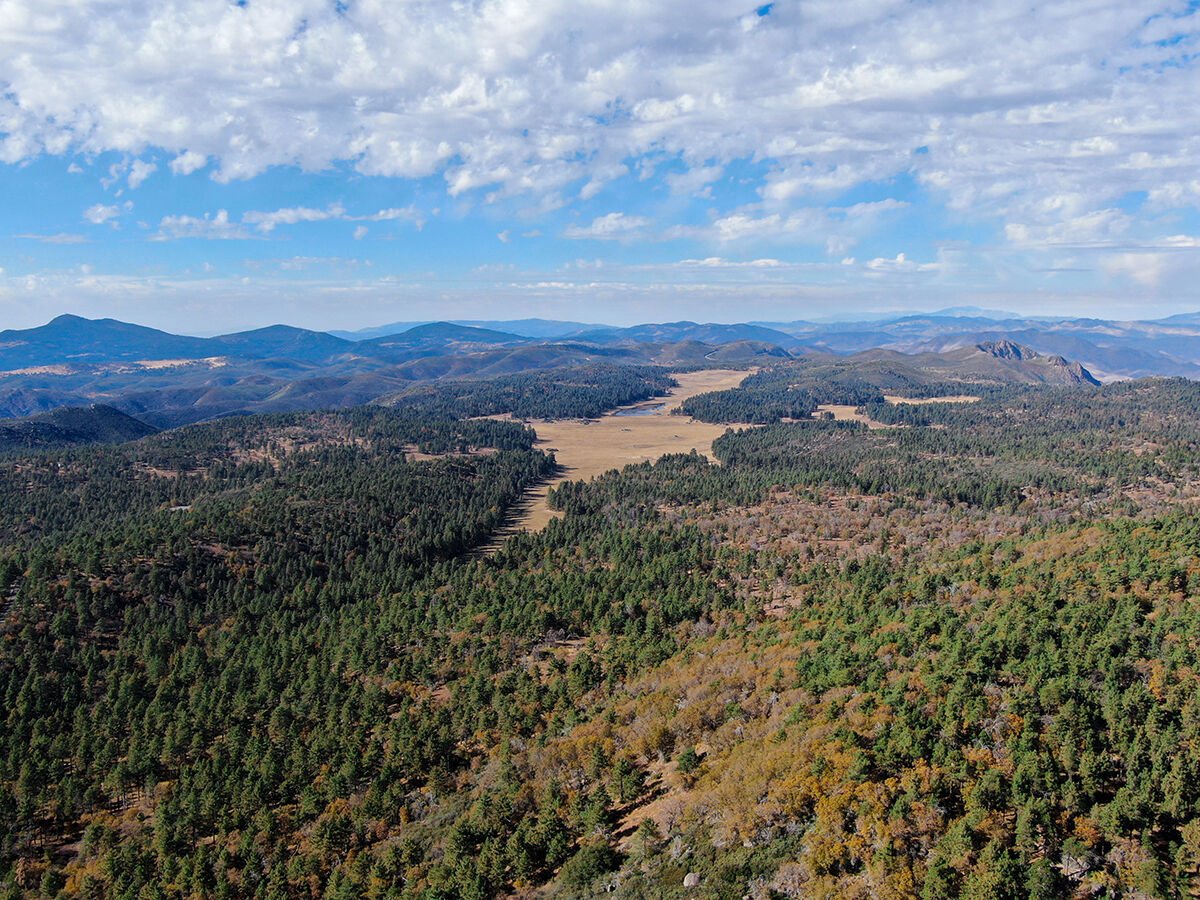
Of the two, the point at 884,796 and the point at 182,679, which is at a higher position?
the point at 884,796

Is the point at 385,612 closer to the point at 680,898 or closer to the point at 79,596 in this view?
the point at 79,596

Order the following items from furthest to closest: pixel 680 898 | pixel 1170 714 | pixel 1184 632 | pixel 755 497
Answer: pixel 755 497 → pixel 1184 632 → pixel 1170 714 → pixel 680 898

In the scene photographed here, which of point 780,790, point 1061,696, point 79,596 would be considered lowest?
point 79,596

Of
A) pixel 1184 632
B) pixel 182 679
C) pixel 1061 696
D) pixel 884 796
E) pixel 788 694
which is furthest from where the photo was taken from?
pixel 182 679

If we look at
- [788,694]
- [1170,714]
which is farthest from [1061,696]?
[788,694]

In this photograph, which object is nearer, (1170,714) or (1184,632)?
(1170,714)

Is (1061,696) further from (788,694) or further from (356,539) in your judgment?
(356,539)
